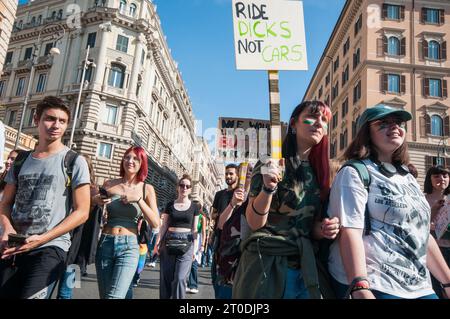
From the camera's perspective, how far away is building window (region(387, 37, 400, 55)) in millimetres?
27703

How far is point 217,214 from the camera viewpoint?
17.2 ft

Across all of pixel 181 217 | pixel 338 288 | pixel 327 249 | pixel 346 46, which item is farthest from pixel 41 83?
pixel 338 288

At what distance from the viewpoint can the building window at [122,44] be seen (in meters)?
33.7

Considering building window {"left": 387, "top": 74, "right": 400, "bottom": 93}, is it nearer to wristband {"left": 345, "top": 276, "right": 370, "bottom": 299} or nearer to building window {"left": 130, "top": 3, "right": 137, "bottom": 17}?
building window {"left": 130, "top": 3, "right": 137, "bottom": 17}

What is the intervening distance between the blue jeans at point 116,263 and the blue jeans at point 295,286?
1.83 metres

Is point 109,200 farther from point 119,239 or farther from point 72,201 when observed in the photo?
point 72,201

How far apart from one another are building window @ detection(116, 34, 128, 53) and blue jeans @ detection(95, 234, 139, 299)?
110 ft

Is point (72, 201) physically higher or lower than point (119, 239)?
higher

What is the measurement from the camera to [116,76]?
109ft

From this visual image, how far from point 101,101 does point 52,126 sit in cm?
3167

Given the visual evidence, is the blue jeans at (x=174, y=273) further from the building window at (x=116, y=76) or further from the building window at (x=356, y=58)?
the building window at (x=116, y=76)

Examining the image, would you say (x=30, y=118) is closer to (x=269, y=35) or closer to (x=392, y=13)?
(x=392, y=13)

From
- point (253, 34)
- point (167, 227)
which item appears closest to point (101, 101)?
point (167, 227)

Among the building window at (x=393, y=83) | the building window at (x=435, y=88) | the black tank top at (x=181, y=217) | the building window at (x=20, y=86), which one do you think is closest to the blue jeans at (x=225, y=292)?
the black tank top at (x=181, y=217)
